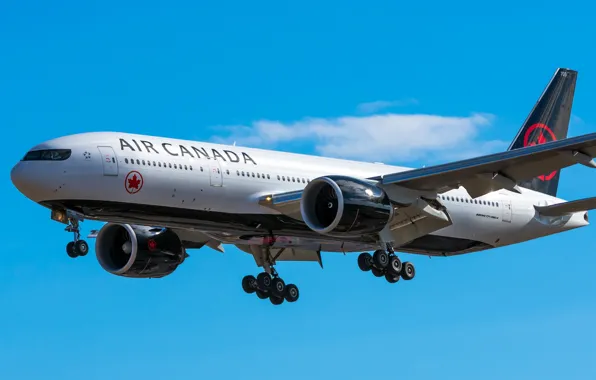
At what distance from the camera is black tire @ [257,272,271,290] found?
46969 millimetres

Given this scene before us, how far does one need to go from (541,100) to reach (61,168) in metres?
22.9

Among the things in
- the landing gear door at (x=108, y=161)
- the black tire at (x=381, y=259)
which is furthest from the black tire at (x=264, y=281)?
the landing gear door at (x=108, y=161)

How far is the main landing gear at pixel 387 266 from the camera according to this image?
1735 inches

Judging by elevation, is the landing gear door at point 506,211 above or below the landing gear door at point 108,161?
above

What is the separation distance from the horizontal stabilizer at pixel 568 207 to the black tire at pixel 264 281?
36.1 feet

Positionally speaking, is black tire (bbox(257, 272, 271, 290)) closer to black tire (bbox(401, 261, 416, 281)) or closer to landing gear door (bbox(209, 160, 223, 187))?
black tire (bbox(401, 261, 416, 281))

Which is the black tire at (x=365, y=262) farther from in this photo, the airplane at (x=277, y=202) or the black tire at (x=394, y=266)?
the black tire at (x=394, y=266)

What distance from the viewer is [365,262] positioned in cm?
4475

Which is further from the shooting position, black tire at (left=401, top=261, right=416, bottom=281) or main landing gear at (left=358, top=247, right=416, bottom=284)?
black tire at (left=401, top=261, right=416, bottom=281)

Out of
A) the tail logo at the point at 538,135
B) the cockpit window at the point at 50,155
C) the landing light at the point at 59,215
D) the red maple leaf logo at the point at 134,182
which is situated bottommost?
the landing light at the point at 59,215

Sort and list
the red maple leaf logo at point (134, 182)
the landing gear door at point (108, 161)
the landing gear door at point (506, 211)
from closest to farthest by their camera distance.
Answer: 1. the landing gear door at point (108, 161)
2. the red maple leaf logo at point (134, 182)
3. the landing gear door at point (506, 211)

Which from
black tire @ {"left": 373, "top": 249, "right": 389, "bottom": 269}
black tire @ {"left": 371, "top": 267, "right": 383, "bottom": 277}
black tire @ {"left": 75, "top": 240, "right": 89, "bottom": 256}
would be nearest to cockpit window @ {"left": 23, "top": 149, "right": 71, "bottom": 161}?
black tire @ {"left": 75, "top": 240, "right": 89, "bottom": 256}

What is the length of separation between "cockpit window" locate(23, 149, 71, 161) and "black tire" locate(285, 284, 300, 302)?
11406 mm

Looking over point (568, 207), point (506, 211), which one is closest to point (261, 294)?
point (506, 211)
